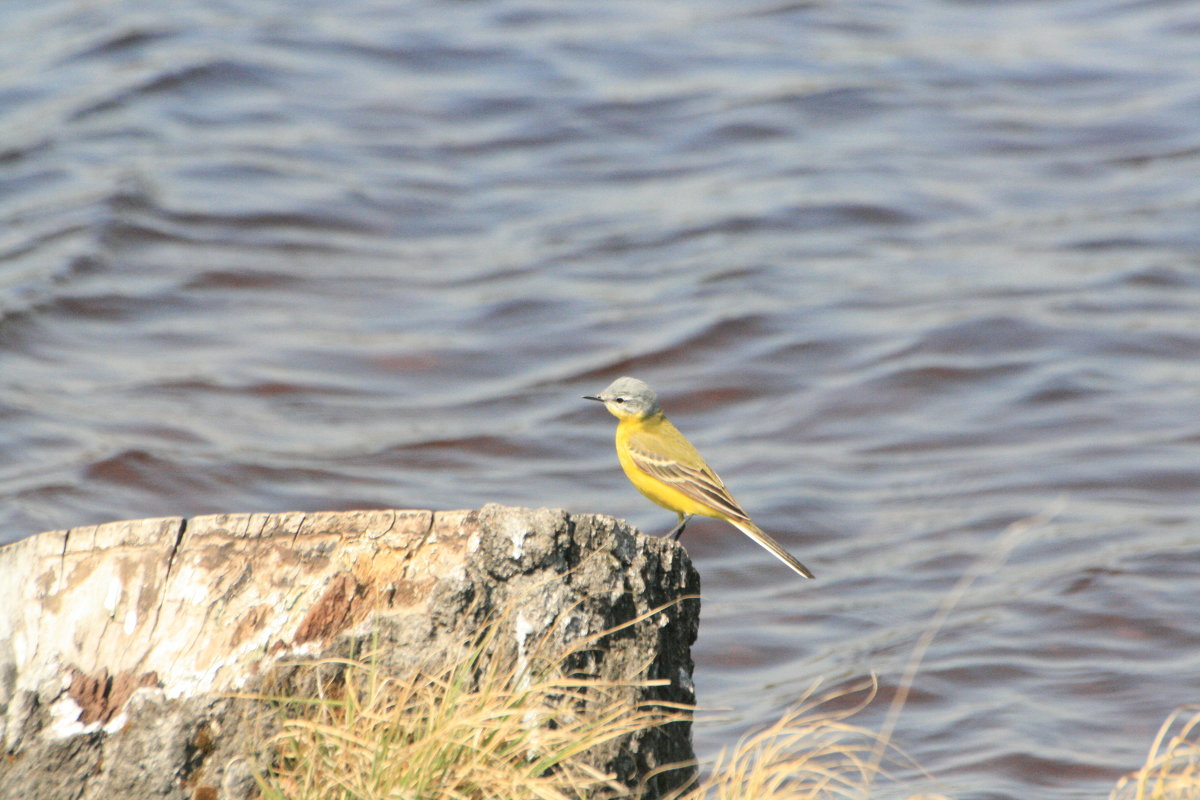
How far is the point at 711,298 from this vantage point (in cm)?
1269

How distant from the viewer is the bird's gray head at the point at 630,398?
6.61 m

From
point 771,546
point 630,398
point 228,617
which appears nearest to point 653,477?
point 630,398

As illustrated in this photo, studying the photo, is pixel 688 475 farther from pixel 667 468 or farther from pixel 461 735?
pixel 461 735

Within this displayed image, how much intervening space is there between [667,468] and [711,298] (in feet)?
21.6

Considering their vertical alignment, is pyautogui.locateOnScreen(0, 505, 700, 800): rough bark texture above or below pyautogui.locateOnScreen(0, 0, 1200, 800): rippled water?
above

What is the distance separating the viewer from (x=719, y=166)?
15.2 m

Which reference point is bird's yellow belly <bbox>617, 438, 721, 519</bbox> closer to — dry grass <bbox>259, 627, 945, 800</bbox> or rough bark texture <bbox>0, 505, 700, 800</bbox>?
rough bark texture <bbox>0, 505, 700, 800</bbox>

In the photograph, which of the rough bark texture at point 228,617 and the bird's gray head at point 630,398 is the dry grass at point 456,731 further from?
the bird's gray head at point 630,398

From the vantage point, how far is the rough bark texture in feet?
13.4

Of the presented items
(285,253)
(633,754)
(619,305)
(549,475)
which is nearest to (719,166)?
(619,305)

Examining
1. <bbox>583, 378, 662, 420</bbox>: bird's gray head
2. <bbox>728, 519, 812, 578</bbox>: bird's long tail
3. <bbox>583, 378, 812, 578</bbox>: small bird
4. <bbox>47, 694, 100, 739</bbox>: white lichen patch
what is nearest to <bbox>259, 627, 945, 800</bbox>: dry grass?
<bbox>47, 694, 100, 739</bbox>: white lichen patch

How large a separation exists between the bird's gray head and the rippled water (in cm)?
163

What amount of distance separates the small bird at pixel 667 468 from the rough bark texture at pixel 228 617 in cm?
189

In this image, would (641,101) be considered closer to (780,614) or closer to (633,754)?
(780,614)
